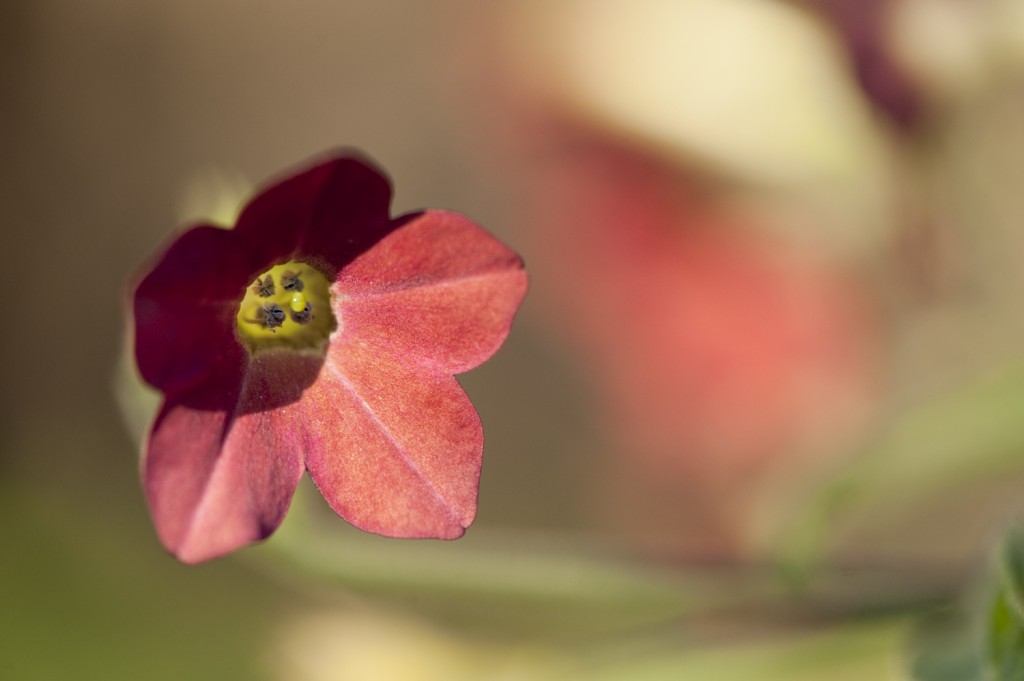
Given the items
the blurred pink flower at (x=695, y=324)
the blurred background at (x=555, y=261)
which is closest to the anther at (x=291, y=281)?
the blurred background at (x=555, y=261)

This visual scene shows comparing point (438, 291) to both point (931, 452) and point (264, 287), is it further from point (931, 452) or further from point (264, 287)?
point (931, 452)

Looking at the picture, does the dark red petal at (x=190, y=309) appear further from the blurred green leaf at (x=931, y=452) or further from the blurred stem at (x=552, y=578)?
the blurred green leaf at (x=931, y=452)

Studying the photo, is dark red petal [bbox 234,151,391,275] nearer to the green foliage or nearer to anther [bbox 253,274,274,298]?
anther [bbox 253,274,274,298]

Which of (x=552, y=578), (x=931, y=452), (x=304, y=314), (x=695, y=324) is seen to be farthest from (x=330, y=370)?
(x=695, y=324)

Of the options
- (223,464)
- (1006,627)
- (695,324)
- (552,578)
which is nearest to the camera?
(223,464)

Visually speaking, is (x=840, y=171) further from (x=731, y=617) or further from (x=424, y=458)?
(x=424, y=458)

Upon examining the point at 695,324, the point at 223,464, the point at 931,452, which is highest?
the point at 223,464
